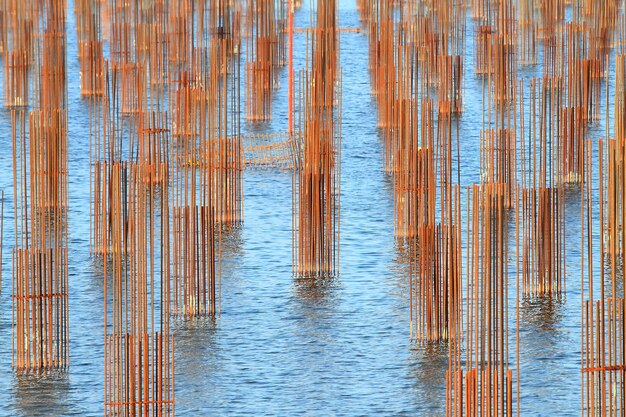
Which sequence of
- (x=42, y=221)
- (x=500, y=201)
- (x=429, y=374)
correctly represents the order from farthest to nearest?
(x=42, y=221) → (x=429, y=374) → (x=500, y=201)

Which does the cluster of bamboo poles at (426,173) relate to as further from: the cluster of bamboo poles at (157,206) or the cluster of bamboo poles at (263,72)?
the cluster of bamboo poles at (157,206)

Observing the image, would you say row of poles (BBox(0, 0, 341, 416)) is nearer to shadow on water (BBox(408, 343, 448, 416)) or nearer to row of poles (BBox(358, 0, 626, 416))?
row of poles (BBox(358, 0, 626, 416))

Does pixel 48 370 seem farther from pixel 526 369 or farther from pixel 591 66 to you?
pixel 591 66

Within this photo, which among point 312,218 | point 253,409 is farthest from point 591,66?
point 253,409

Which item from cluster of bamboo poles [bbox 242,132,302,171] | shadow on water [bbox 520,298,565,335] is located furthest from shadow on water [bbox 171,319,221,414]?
cluster of bamboo poles [bbox 242,132,302,171]

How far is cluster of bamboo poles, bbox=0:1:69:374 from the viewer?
14.5 metres

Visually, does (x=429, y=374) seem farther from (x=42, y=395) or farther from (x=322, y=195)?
(x=42, y=395)

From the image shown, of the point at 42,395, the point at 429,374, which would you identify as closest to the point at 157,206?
the point at 42,395

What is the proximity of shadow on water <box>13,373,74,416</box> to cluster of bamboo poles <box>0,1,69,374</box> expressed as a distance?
21 centimetres

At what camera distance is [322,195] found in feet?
57.7

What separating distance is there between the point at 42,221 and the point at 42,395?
71.7 inches

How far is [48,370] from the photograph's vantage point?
48.6 ft

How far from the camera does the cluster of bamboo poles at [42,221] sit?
14539mm

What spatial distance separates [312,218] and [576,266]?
11.3ft
